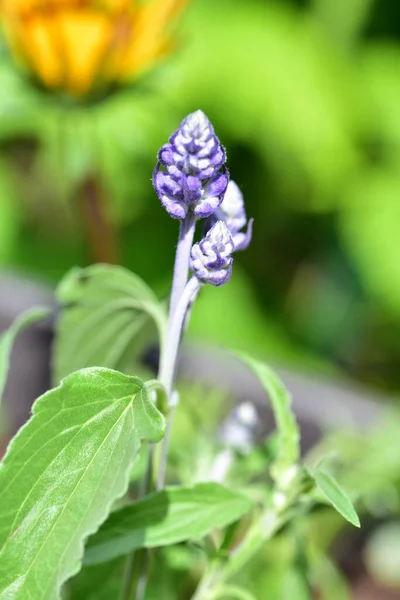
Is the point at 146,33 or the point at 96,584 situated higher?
the point at 146,33

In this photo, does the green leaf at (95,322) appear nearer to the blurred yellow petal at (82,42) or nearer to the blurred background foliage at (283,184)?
the blurred yellow petal at (82,42)

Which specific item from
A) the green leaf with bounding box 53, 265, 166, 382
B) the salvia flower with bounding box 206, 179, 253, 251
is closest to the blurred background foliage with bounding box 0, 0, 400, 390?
the green leaf with bounding box 53, 265, 166, 382

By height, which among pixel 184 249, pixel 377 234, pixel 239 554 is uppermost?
pixel 184 249

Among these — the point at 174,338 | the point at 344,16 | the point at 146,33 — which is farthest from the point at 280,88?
the point at 174,338

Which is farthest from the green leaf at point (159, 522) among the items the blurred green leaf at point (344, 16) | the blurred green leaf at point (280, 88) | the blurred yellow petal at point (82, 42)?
the blurred green leaf at point (344, 16)

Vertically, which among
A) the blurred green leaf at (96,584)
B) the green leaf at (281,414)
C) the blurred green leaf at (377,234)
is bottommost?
the blurred green leaf at (377,234)

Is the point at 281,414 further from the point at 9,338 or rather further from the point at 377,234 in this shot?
the point at 377,234

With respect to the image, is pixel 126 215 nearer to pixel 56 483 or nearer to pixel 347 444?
pixel 347 444
